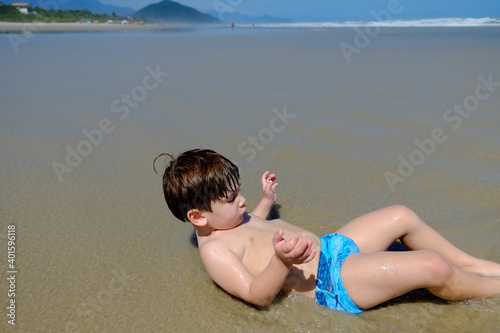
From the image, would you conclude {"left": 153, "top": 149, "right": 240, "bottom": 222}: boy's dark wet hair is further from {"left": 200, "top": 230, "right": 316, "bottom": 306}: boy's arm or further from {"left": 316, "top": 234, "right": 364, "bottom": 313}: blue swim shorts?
{"left": 316, "top": 234, "right": 364, "bottom": 313}: blue swim shorts

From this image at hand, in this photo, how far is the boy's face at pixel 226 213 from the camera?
206 cm

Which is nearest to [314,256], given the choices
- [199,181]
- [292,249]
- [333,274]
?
[333,274]

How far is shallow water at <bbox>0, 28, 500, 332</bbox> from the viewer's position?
190 centimetres

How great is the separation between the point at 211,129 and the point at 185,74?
3.02 metres

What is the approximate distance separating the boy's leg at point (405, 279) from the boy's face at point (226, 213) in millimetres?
533

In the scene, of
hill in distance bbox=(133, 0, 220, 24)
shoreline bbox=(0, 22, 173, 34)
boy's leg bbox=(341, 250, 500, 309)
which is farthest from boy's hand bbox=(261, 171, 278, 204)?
hill in distance bbox=(133, 0, 220, 24)

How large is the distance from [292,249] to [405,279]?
1.72 feet

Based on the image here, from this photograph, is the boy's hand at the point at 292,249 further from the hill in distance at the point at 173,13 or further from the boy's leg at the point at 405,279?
the hill in distance at the point at 173,13

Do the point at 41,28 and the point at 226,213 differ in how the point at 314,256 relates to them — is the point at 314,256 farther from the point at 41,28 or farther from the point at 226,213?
the point at 41,28

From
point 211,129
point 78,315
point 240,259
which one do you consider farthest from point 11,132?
point 240,259

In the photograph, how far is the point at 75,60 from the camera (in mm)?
8727

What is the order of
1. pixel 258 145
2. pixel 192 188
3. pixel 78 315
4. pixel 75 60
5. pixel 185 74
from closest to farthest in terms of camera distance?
pixel 78 315
pixel 192 188
pixel 258 145
pixel 185 74
pixel 75 60

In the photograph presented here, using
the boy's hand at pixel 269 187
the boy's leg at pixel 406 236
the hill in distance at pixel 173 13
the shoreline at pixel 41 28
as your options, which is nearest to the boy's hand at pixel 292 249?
the boy's leg at pixel 406 236

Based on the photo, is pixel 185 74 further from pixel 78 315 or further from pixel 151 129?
pixel 78 315
